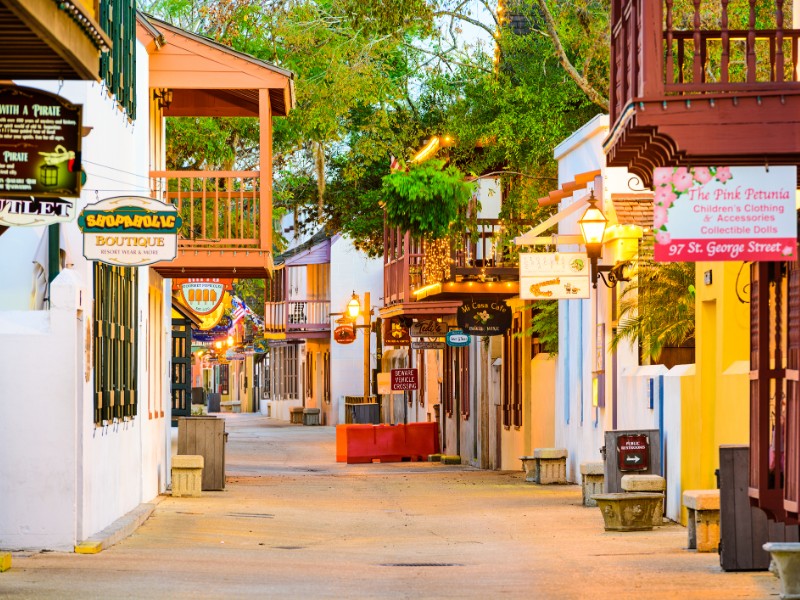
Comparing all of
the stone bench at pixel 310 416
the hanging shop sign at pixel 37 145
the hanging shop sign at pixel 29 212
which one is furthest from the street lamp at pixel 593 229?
the stone bench at pixel 310 416

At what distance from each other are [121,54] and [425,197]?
10.7m

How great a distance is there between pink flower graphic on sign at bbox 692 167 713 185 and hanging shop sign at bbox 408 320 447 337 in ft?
84.9

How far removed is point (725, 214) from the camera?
34.7 feet

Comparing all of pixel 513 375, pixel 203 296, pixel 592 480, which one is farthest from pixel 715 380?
pixel 203 296

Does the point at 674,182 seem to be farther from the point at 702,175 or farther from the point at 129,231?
the point at 129,231

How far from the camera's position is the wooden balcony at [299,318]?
217 feet

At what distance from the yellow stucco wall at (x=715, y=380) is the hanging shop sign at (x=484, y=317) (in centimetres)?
1271

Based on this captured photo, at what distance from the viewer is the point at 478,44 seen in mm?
30906

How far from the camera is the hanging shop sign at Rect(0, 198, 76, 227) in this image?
12.7 meters

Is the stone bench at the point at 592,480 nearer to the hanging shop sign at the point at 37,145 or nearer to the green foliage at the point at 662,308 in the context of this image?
the green foliage at the point at 662,308

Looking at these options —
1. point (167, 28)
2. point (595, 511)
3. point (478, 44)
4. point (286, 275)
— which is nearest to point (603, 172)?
point (595, 511)

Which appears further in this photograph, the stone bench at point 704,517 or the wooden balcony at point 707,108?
the stone bench at point 704,517

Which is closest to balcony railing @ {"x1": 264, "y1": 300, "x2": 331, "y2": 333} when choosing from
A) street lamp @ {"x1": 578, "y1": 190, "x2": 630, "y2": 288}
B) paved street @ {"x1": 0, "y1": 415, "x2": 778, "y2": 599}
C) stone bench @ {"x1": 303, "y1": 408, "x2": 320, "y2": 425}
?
stone bench @ {"x1": 303, "y1": 408, "x2": 320, "y2": 425}

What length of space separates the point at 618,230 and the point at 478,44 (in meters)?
10.3
